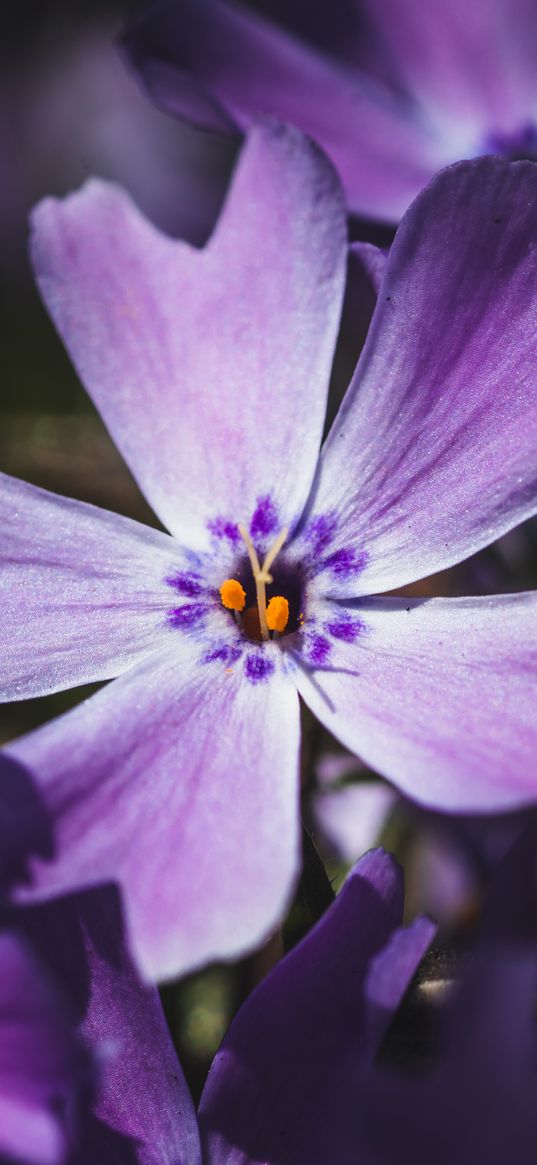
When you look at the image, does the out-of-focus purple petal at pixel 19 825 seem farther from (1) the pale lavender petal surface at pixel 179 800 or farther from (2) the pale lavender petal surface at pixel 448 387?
(2) the pale lavender petal surface at pixel 448 387

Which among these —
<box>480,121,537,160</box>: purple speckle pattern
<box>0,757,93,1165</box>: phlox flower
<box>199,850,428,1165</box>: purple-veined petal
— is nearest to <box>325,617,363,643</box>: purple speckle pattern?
<box>199,850,428,1165</box>: purple-veined petal

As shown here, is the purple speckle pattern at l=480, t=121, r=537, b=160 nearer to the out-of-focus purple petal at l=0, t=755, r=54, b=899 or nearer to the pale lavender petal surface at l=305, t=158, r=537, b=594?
the pale lavender petal surface at l=305, t=158, r=537, b=594

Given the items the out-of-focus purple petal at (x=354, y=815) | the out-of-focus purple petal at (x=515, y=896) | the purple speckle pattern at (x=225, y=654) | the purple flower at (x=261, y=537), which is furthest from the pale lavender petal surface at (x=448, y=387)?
the out-of-focus purple petal at (x=354, y=815)

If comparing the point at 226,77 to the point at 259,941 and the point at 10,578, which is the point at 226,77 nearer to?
the point at 10,578

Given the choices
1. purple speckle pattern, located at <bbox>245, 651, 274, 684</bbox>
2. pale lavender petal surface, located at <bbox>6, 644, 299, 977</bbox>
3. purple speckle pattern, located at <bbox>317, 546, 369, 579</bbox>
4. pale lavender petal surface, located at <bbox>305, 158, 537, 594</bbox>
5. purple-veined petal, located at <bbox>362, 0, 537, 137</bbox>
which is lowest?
pale lavender petal surface, located at <bbox>6, 644, 299, 977</bbox>

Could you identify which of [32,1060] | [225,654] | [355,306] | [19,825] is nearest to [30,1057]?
[32,1060]

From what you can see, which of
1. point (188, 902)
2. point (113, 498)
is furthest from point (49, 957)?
point (113, 498)

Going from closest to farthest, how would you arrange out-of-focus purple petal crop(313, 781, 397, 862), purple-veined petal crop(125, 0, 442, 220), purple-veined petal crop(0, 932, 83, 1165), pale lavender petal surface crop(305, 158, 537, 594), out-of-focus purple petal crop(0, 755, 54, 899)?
purple-veined petal crop(0, 932, 83, 1165)
out-of-focus purple petal crop(0, 755, 54, 899)
pale lavender petal surface crop(305, 158, 537, 594)
purple-veined petal crop(125, 0, 442, 220)
out-of-focus purple petal crop(313, 781, 397, 862)

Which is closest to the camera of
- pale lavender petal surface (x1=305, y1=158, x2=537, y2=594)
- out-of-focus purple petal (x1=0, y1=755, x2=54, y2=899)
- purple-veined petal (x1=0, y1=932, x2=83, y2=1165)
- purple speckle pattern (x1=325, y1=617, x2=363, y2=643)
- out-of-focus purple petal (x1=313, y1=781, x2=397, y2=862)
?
purple-veined petal (x1=0, y1=932, x2=83, y2=1165)
